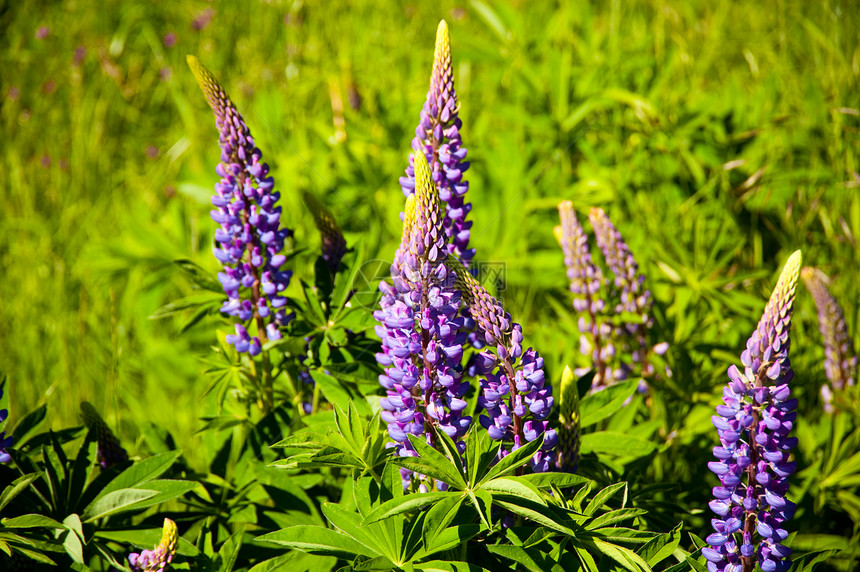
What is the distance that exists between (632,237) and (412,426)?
6.87 feet

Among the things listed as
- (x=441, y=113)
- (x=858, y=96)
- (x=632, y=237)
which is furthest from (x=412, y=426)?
(x=858, y=96)

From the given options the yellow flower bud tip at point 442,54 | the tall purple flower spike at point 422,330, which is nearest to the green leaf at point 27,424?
the tall purple flower spike at point 422,330

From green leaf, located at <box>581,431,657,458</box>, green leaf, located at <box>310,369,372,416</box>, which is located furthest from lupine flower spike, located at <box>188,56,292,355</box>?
green leaf, located at <box>581,431,657,458</box>

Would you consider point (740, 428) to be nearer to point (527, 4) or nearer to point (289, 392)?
point (289, 392)

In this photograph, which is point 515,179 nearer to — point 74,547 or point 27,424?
point 27,424

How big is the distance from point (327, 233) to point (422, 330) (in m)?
0.77

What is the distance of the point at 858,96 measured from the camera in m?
3.29

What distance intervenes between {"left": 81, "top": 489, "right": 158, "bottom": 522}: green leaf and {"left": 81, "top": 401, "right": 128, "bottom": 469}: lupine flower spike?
0.59ft

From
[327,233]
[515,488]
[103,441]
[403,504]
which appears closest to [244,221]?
[327,233]

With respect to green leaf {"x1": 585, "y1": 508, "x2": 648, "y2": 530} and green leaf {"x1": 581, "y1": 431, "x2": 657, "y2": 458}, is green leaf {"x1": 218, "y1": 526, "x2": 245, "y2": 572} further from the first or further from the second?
green leaf {"x1": 581, "y1": 431, "x2": 657, "y2": 458}

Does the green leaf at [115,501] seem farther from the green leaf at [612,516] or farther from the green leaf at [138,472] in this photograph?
the green leaf at [612,516]

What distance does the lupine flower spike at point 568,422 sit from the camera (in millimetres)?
1551

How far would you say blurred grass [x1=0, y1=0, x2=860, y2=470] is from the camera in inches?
114

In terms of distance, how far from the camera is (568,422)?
156 cm
